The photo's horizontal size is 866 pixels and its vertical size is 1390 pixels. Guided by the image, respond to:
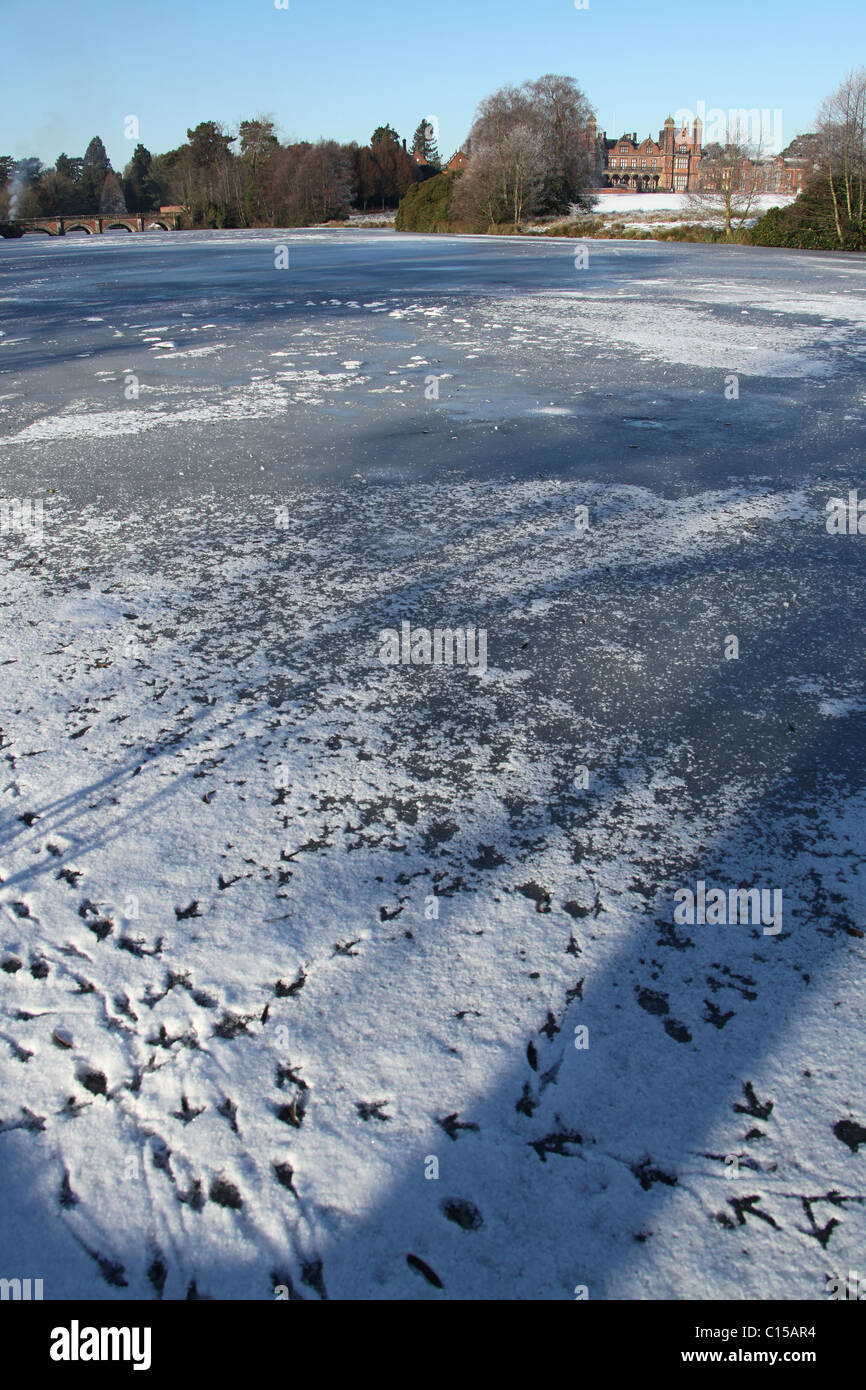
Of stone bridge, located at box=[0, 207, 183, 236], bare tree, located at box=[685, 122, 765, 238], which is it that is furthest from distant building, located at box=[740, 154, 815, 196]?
stone bridge, located at box=[0, 207, 183, 236]

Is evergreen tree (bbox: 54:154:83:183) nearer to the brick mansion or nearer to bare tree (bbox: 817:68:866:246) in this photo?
the brick mansion

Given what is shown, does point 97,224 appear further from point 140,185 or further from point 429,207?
point 140,185

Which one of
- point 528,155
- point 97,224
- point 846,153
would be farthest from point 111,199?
point 846,153

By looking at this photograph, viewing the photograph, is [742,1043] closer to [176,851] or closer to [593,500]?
[176,851]

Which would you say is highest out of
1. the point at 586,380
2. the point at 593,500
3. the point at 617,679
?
the point at 586,380
